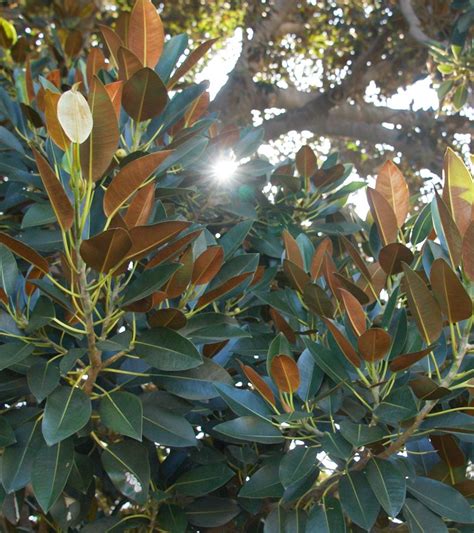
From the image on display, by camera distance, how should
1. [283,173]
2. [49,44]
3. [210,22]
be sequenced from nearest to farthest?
[283,173] → [49,44] → [210,22]

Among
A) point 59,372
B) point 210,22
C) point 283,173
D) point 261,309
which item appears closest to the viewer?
point 59,372

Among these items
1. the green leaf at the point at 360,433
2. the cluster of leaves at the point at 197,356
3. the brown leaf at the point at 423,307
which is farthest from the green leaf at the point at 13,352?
the brown leaf at the point at 423,307

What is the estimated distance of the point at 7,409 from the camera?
142cm

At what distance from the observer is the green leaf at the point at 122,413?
3.95 feet

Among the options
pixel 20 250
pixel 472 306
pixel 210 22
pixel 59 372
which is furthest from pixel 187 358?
pixel 210 22

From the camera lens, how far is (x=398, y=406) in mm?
1189

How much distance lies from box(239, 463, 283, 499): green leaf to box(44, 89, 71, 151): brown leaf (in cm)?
69

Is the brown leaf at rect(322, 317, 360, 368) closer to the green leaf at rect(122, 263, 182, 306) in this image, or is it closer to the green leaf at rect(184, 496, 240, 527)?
the green leaf at rect(122, 263, 182, 306)

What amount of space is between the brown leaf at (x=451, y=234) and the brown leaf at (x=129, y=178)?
463 millimetres

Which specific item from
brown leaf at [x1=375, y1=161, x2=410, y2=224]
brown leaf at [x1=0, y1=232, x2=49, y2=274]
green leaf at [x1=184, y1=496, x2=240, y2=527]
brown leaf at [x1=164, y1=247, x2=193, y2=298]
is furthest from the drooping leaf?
green leaf at [x1=184, y1=496, x2=240, y2=527]

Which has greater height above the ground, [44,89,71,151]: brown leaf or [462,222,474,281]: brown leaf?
[44,89,71,151]: brown leaf

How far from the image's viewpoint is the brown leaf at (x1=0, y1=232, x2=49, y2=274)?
1185 mm

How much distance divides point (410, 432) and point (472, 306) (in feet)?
0.78

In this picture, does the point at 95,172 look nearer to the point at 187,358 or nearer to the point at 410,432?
the point at 187,358
